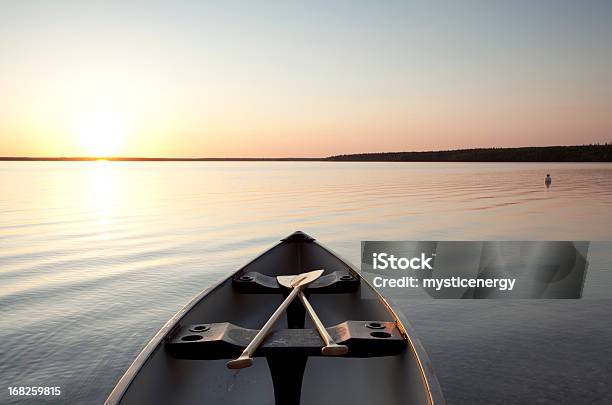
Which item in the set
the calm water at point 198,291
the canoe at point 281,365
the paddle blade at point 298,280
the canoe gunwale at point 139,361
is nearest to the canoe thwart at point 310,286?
the paddle blade at point 298,280

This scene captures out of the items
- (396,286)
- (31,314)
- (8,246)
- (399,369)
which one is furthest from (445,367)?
(8,246)

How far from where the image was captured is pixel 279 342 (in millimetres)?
3479

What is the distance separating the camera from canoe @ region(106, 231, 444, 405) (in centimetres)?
337

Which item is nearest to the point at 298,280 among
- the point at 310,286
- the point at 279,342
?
the point at 310,286

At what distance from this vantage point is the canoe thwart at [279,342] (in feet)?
11.1

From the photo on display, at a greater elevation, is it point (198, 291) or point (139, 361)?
point (139, 361)

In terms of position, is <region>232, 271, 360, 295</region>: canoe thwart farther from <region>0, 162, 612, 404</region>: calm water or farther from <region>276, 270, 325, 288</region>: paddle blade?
<region>0, 162, 612, 404</region>: calm water

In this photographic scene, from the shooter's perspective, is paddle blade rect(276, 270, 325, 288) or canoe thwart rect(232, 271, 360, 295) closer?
paddle blade rect(276, 270, 325, 288)

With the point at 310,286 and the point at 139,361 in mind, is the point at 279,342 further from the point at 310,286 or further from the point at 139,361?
the point at 310,286

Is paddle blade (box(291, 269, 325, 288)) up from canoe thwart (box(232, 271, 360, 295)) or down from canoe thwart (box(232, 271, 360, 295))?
up

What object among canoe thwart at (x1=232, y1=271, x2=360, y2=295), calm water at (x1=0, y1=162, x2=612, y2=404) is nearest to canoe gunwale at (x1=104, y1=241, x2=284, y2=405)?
canoe thwart at (x1=232, y1=271, x2=360, y2=295)

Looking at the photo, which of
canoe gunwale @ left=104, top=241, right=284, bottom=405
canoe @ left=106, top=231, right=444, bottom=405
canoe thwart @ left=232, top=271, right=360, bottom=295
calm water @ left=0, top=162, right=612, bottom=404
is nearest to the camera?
canoe gunwale @ left=104, top=241, right=284, bottom=405

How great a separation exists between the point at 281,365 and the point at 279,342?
6.5 inches

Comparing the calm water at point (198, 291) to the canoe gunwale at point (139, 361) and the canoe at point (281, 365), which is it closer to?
the canoe at point (281, 365)
